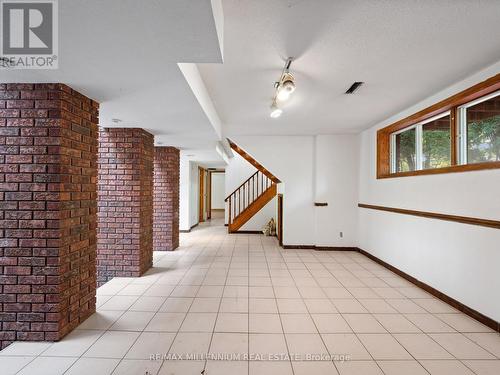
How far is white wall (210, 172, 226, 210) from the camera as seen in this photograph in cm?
1455

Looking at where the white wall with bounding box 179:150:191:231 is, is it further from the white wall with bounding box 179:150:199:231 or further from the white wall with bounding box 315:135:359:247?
the white wall with bounding box 315:135:359:247

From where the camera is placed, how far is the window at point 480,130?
Result: 277 centimetres

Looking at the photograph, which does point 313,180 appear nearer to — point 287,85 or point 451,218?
point 451,218

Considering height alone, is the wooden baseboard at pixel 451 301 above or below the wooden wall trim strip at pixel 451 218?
below

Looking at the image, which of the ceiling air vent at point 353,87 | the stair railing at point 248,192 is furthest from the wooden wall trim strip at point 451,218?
the stair railing at point 248,192

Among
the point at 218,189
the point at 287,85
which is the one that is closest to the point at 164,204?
the point at 287,85

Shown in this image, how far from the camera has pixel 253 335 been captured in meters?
2.47

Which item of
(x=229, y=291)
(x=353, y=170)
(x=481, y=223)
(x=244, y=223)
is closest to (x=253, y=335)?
(x=229, y=291)

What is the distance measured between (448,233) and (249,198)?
6339 millimetres

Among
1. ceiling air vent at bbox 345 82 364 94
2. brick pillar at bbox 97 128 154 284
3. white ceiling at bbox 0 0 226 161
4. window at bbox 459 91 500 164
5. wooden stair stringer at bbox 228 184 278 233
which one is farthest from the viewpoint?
wooden stair stringer at bbox 228 184 278 233

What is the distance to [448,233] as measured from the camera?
3184 millimetres

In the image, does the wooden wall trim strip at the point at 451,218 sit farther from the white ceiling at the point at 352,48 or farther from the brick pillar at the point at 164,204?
the brick pillar at the point at 164,204

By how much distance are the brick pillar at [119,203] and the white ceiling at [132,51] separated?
34.6 inches

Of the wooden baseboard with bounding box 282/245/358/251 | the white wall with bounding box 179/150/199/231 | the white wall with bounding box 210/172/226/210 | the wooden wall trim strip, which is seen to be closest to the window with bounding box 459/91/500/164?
the wooden wall trim strip
